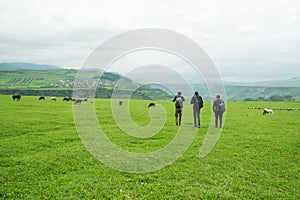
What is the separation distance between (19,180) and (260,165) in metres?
10.9

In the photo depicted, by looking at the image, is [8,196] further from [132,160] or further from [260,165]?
[260,165]

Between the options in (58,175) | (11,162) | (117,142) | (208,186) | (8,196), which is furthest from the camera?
(117,142)

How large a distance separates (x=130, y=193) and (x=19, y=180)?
4.50 m

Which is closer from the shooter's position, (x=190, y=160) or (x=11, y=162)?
(x=11, y=162)

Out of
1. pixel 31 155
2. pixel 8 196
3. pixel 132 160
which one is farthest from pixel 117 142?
pixel 8 196

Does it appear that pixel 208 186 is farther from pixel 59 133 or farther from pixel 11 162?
pixel 59 133

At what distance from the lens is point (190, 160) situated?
1376 centimetres

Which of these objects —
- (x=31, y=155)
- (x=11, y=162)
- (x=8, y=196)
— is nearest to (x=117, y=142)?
(x=31, y=155)

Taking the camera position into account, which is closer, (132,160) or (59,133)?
(132,160)

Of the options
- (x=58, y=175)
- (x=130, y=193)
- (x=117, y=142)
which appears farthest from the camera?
(x=117, y=142)

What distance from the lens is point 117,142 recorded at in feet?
58.7

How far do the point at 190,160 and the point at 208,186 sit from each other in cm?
361

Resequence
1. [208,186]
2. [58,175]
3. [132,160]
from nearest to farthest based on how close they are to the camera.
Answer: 1. [208,186]
2. [58,175]
3. [132,160]

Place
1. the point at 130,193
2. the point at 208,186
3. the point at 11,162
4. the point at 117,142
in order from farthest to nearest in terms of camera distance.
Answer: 1. the point at 117,142
2. the point at 11,162
3. the point at 208,186
4. the point at 130,193
